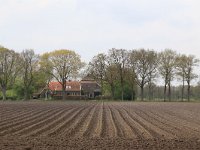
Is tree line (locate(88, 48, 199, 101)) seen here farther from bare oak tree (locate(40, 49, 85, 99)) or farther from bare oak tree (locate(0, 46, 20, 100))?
bare oak tree (locate(0, 46, 20, 100))

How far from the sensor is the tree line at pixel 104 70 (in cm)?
10400

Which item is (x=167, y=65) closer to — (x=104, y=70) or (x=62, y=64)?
(x=104, y=70)

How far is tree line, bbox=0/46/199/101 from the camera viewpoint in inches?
4094

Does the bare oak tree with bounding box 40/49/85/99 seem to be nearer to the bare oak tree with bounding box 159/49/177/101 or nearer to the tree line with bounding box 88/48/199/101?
the tree line with bounding box 88/48/199/101

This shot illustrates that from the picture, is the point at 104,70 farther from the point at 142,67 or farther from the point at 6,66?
the point at 6,66

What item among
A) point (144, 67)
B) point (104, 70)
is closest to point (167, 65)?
point (144, 67)

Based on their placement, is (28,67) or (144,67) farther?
(28,67)

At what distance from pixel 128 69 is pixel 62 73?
698 inches

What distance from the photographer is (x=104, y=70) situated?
355ft

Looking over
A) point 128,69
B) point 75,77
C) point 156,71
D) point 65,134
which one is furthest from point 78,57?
point 65,134

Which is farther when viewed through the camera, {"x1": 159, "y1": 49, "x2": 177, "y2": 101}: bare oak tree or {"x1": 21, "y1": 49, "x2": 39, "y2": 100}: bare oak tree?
{"x1": 21, "y1": 49, "x2": 39, "y2": 100}: bare oak tree

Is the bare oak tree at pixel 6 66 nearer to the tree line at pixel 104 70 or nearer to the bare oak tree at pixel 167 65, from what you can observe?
the tree line at pixel 104 70

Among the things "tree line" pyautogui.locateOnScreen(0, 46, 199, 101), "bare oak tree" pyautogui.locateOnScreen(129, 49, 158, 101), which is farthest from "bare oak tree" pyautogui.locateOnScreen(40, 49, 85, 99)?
"bare oak tree" pyautogui.locateOnScreen(129, 49, 158, 101)

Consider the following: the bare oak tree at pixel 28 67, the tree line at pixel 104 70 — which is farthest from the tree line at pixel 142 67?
the bare oak tree at pixel 28 67
